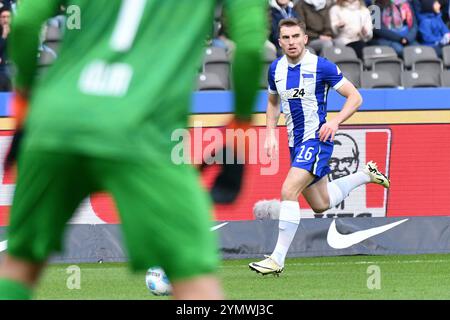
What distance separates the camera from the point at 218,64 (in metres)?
14.2

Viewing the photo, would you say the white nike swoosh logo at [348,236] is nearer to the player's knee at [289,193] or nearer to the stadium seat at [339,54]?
the player's knee at [289,193]

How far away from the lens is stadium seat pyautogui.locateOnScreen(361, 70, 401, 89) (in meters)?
14.5

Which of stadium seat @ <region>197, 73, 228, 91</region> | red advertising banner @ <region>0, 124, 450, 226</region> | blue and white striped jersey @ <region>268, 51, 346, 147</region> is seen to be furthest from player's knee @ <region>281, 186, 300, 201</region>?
stadium seat @ <region>197, 73, 228, 91</region>

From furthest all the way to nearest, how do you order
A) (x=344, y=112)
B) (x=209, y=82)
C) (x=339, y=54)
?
(x=339, y=54)
(x=209, y=82)
(x=344, y=112)

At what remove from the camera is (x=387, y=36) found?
53.3 ft

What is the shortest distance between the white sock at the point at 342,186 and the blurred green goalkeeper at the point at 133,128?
22.0 ft

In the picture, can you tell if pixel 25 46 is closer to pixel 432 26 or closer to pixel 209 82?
pixel 209 82

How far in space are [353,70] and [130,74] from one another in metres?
11.0

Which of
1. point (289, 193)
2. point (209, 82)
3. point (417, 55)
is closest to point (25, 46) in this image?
point (289, 193)

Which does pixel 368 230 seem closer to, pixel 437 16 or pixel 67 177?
pixel 437 16

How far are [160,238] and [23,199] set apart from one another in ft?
1.52

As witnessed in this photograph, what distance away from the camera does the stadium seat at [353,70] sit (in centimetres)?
1434

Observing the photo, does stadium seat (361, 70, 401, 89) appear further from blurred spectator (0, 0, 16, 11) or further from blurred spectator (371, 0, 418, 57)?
blurred spectator (0, 0, 16, 11)

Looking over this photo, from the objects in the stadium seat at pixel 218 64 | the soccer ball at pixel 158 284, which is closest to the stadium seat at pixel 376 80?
the stadium seat at pixel 218 64
